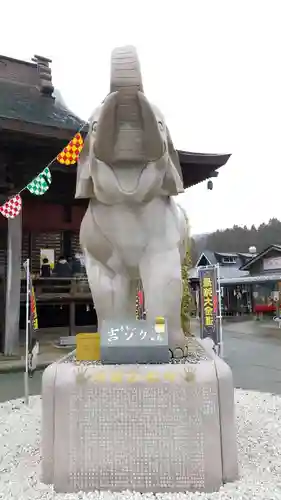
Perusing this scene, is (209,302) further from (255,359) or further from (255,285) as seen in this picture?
(255,285)

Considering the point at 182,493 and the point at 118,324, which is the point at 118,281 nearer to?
the point at 118,324

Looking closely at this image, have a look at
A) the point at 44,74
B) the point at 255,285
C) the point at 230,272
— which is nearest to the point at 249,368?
the point at 44,74

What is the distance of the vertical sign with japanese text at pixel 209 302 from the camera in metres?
5.88

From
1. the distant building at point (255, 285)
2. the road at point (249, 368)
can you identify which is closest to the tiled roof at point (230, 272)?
the distant building at point (255, 285)

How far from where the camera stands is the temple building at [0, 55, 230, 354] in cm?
664

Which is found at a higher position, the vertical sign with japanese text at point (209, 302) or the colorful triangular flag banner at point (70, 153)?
the colorful triangular flag banner at point (70, 153)

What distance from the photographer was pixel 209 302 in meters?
5.99

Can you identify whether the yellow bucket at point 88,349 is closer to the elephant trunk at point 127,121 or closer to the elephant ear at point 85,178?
the elephant ear at point 85,178

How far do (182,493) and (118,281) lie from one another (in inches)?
45.9

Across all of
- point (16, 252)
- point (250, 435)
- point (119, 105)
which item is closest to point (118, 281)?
point (119, 105)

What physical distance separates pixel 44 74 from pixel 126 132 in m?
7.72

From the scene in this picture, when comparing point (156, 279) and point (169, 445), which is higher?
point (156, 279)

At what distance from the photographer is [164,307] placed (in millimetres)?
2650

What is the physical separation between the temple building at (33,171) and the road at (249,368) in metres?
1.63
